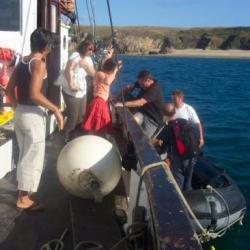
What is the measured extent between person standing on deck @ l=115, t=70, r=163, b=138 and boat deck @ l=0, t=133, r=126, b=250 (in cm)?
207

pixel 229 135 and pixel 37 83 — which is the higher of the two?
pixel 37 83

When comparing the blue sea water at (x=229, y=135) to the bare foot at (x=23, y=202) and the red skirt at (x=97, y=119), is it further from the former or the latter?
the bare foot at (x=23, y=202)

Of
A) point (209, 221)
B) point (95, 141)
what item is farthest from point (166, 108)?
point (95, 141)

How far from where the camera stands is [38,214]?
16.0ft

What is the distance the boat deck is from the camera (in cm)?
434

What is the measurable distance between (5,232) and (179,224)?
7.05 ft

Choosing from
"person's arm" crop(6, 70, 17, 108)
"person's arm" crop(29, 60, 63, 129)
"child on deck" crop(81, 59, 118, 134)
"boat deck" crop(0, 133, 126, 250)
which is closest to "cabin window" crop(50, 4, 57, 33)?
"child on deck" crop(81, 59, 118, 134)

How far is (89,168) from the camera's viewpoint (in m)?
4.86

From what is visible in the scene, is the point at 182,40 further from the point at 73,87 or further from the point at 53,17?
the point at 73,87

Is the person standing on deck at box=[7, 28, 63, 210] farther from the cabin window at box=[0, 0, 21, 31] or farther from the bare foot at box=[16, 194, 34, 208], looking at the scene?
the cabin window at box=[0, 0, 21, 31]

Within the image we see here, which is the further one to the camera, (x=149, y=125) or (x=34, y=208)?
(x=149, y=125)

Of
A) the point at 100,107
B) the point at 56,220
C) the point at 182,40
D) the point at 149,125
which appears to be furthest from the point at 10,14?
the point at 182,40

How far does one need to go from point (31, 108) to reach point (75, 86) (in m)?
2.29

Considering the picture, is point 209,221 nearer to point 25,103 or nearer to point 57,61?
point 25,103
